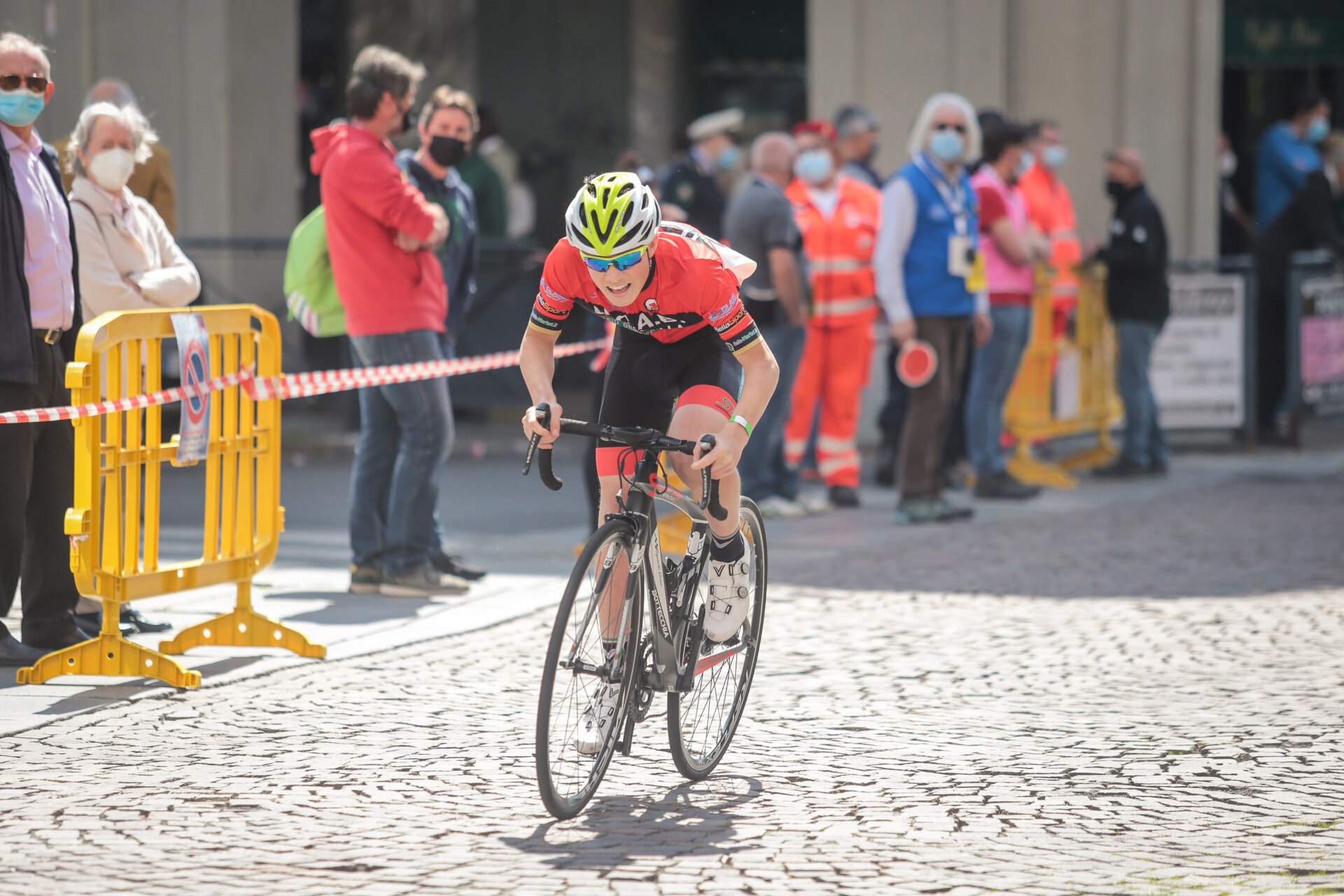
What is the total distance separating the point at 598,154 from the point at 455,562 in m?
9.20

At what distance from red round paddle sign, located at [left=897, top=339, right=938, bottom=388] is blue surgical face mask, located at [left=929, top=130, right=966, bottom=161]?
111cm

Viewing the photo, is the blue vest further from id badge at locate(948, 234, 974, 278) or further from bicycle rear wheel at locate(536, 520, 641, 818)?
bicycle rear wheel at locate(536, 520, 641, 818)

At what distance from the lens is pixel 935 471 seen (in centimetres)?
1065

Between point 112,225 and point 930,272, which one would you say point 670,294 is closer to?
point 112,225

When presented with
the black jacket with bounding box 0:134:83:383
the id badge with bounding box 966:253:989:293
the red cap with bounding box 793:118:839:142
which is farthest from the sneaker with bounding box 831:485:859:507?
the black jacket with bounding box 0:134:83:383

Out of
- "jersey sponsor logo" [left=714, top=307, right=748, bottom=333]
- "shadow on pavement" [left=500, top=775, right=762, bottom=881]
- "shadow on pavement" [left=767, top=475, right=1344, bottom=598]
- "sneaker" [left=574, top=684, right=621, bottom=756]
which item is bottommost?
"shadow on pavement" [left=767, top=475, right=1344, bottom=598]

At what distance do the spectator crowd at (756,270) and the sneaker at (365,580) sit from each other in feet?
0.04

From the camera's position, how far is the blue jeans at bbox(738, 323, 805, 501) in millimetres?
10203

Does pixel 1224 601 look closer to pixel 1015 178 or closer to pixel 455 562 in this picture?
pixel 455 562

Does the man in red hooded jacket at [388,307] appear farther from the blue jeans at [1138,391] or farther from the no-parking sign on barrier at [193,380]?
the blue jeans at [1138,391]

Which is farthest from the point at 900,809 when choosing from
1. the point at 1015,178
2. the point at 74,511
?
the point at 1015,178

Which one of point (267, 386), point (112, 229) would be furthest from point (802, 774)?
point (112, 229)

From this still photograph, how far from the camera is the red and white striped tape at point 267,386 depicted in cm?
633

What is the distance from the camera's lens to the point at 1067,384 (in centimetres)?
1280
